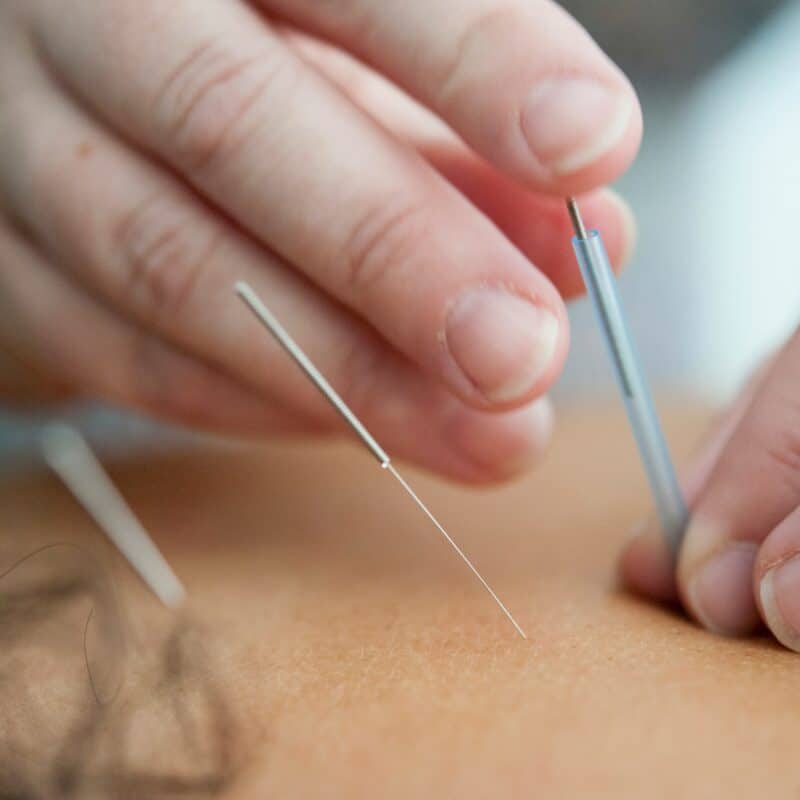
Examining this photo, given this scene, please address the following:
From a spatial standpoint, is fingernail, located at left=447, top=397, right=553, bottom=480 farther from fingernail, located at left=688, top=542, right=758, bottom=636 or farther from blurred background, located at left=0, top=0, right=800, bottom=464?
blurred background, located at left=0, top=0, right=800, bottom=464

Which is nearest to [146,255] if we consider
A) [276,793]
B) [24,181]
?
[24,181]

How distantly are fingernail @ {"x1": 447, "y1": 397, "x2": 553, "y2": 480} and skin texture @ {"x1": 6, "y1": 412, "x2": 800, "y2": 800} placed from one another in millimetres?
56

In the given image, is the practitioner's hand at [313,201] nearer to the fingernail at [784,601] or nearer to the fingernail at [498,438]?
the fingernail at [498,438]

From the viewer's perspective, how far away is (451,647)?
501 mm

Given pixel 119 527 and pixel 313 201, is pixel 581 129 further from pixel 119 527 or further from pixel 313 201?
pixel 119 527

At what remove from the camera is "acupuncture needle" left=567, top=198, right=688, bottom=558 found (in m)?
0.55

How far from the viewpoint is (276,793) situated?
353 mm

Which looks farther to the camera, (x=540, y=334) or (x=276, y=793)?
(x=540, y=334)

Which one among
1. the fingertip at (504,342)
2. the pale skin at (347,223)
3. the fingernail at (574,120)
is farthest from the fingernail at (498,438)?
the fingernail at (574,120)

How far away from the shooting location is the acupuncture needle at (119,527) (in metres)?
0.64

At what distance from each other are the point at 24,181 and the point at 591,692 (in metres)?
0.55

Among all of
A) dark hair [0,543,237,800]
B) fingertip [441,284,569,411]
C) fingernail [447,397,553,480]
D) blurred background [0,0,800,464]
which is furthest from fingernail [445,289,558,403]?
blurred background [0,0,800,464]

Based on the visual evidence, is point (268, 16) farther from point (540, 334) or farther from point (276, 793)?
point (276, 793)

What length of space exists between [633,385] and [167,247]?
13.3 inches
